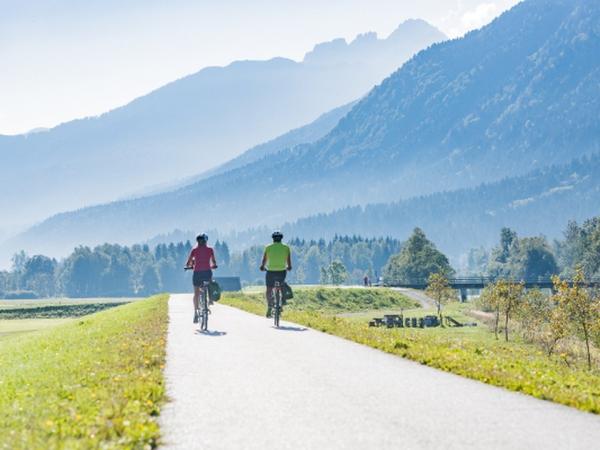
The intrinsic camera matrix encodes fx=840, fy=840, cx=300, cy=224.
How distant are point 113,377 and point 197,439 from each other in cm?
504

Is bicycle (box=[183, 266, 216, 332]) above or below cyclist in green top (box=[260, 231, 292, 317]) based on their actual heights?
below

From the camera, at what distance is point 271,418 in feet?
36.8

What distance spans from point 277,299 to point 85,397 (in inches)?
622

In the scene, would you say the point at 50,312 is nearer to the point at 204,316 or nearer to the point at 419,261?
the point at 419,261

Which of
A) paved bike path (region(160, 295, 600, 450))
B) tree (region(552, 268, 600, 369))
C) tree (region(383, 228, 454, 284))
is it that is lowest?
paved bike path (region(160, 295, 600, 450))

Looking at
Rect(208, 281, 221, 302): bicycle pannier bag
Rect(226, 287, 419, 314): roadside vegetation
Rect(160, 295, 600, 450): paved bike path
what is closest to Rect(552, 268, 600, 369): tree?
Rect(208, 281, 221, 302): bicycle pannier bag

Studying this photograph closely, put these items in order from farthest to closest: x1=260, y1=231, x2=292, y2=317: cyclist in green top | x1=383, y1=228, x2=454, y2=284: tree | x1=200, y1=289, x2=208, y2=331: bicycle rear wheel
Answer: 1. x1=383, y1=228, x2=454, y2=284: tree
2. x1=260, y1=231, x2=292, y2=317: cyclist in green top
3. x1=200, y1=289, x2=208, y2=331: bicycle rear wheel

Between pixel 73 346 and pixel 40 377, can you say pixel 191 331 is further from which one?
pixel 40 377

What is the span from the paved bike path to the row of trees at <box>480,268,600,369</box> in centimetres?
2640

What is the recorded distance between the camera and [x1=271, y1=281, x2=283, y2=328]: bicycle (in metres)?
27.9

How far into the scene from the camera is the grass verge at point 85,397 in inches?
386

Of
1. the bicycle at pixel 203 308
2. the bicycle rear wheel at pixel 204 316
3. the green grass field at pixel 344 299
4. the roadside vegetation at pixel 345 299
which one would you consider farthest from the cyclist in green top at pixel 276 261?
the green grass field at pixel 344 299

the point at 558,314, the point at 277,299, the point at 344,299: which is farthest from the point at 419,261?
the point at 277,299

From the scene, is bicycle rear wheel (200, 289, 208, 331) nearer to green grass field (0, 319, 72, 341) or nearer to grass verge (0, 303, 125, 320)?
green grass field (0, 319, 72, 341)
